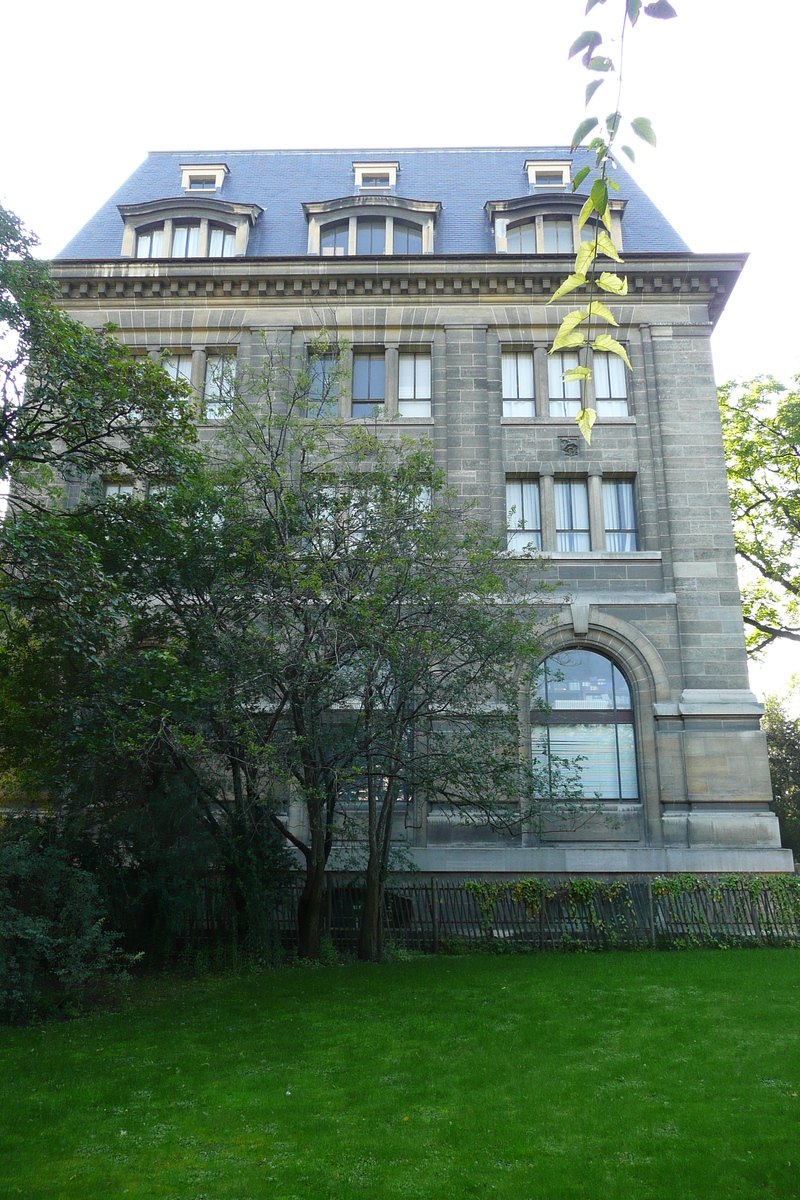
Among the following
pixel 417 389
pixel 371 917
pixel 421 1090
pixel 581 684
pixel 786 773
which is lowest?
pixel 421 1090

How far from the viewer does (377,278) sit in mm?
26203

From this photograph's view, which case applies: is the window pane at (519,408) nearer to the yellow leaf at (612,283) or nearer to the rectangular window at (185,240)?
the rectangular window at (185,240)

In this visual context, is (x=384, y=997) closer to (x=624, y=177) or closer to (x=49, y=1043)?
(x=49, y=1043)

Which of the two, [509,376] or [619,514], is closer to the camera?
[619,514]

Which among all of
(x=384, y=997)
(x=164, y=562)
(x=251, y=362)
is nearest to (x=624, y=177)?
(x=251, y=362)

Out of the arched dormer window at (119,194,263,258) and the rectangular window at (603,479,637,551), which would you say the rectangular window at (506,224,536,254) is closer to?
the rectangular window at (603,479,637,551)

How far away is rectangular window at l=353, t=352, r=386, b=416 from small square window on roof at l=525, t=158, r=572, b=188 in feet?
29.4

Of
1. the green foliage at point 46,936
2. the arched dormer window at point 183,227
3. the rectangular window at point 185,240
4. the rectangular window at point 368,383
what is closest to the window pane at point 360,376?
the rectangular window at point 368,383

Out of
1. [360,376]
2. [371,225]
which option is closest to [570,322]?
[360,376]

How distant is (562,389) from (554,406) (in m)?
0.75

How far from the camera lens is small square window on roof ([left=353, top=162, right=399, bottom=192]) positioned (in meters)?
30.3

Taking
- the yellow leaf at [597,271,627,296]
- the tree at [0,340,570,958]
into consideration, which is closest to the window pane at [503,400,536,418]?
the tree at [0,340,570,958]

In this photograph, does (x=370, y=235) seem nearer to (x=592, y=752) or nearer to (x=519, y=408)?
(x=519, y=408)

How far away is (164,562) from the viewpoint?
634 inches
